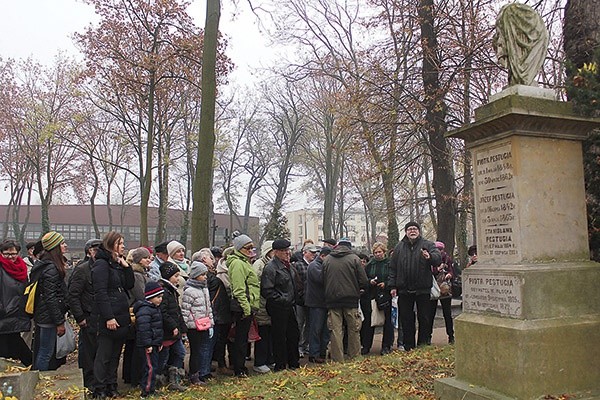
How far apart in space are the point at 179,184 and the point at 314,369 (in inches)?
1666

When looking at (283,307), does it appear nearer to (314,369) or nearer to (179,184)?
(314,369)

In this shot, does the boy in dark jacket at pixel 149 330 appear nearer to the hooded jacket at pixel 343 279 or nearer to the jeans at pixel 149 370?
the jeans at pixel 149 370

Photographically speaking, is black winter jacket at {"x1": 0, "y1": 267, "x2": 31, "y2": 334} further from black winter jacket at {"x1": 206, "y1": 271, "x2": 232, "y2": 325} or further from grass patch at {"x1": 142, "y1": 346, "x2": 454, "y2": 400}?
black winter jacket at {"x1": 206, "y1": 271, "x2": 232, "y2": 325}

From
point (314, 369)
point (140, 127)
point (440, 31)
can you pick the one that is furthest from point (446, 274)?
point (140, 127)

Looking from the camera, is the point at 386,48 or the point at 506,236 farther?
the point at 386,48

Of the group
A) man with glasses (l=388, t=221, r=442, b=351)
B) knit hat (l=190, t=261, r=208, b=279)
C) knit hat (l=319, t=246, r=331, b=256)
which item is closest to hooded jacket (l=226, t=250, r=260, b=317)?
knit hat (l=190, t=261, r=208, b=279)

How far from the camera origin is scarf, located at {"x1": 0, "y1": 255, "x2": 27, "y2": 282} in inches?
292

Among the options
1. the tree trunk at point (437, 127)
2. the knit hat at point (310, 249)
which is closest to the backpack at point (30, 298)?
the knit hat at point (310, 249)

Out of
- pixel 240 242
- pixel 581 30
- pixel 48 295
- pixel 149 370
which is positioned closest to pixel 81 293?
pixel 48 295

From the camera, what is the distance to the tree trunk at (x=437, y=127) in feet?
45.8

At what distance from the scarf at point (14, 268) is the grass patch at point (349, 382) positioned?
2.53 metres

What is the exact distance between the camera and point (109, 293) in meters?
6.48

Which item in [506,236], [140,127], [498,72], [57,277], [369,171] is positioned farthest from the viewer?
[140,127]

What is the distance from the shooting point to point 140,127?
26.1 meters
